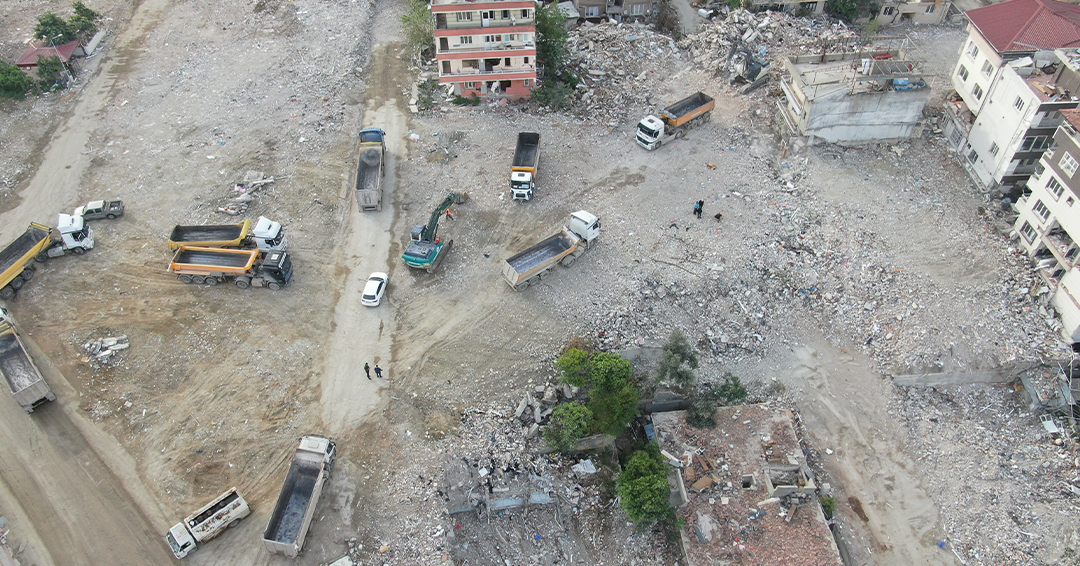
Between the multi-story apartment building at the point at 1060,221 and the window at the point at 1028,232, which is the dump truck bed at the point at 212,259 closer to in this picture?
the multi-story apartment building at the point at 1060,221

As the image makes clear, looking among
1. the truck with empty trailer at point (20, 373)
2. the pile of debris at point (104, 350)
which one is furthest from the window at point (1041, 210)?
the truck with empty trailer at point (20, 373)

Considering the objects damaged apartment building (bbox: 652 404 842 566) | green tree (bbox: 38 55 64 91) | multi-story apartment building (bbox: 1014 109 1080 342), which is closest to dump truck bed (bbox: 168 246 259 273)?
damaged apartment building (bbox: 652 404 842 566)

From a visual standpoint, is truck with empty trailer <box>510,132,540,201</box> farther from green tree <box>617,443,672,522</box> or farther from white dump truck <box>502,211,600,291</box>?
green tree <box>617,443,672,522</box>

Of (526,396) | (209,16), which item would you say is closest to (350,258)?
(526,396)

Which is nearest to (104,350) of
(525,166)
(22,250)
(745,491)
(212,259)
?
(212,259)

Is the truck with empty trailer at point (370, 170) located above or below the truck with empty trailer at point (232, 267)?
above

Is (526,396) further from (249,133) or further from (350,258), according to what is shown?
(249,133)
